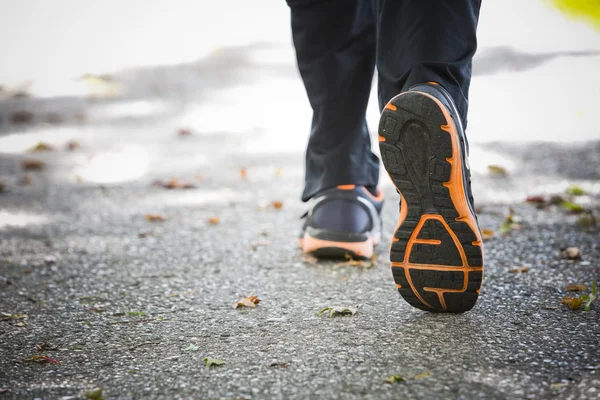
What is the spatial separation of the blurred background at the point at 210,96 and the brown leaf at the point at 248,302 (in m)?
1.53

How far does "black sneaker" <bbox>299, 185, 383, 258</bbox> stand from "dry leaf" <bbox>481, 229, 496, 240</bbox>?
474 mm

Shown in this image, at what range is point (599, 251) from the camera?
7.12 ft

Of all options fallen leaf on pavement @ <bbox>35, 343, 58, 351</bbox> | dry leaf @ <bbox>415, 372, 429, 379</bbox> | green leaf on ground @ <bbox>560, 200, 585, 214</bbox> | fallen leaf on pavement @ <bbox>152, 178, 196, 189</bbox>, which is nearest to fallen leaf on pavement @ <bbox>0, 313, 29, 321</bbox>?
fallen leaf on pavement @ <bbox>35, 343, 58, 351</bbox>

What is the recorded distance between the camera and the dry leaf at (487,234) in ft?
7.94

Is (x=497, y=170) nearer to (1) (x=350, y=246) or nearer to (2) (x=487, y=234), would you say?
(2) (x=487, y=234)

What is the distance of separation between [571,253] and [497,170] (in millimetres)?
1515

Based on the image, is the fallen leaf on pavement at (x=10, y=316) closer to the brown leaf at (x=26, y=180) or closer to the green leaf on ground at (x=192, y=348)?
the green leaf on ground at (x=192, y=348)

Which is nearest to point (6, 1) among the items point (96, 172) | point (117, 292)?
point (96, 172)

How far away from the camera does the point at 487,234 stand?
2.46m

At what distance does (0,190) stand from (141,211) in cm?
91

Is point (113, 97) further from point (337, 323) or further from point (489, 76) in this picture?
point (337, 323)

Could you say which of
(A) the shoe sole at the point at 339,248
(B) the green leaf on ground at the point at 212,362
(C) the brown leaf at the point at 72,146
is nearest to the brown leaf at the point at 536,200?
(A) the shoe sole at the point at 339,248

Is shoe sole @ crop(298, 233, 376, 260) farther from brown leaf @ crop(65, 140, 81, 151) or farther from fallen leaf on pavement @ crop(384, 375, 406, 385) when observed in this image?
brown leaf @ crop(65, 140, 81, 151)

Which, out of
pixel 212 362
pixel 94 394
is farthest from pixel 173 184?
pixel 94 394
